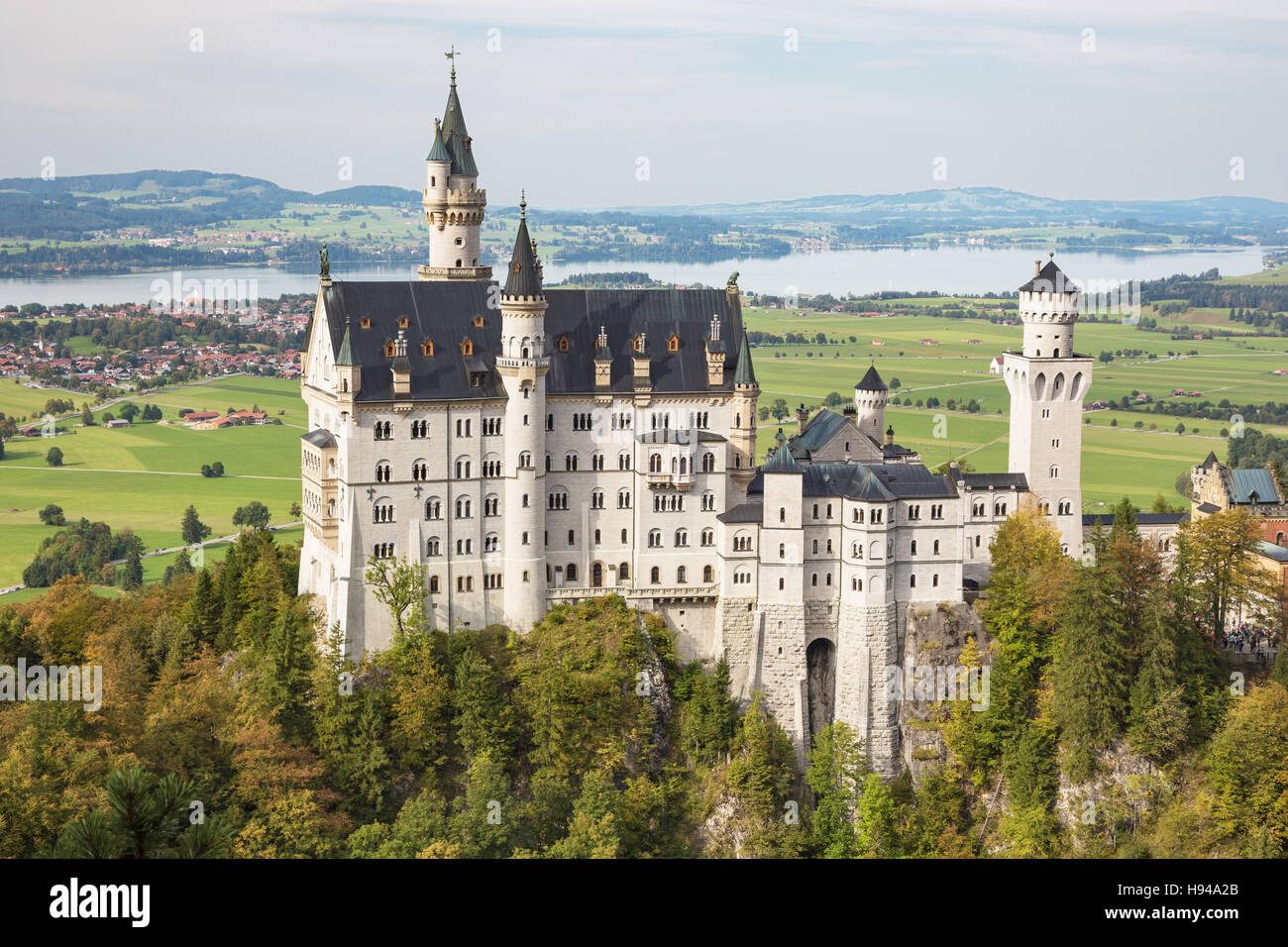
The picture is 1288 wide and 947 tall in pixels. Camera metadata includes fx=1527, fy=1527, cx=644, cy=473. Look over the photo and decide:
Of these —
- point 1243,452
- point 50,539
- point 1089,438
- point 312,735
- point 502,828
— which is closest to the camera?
point 502,828

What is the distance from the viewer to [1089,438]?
186375mm

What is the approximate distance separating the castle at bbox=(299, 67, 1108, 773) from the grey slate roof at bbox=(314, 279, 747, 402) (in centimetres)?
10

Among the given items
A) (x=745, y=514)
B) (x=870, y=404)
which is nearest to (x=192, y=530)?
(x=870, y=404)

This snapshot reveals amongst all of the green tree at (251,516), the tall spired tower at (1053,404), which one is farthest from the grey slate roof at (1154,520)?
the green tree at (251,516)

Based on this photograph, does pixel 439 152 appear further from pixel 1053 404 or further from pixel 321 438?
pixel 1053 404

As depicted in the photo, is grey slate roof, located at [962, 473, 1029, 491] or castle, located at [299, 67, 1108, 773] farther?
grey slate roof, located at [962, 473, 1029, 491]

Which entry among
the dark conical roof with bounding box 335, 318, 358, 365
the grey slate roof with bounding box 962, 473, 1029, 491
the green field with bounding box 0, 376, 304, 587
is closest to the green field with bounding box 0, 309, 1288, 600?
the green field with bounding box 0, 376, 304, 587

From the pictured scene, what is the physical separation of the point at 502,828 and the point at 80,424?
461 ft

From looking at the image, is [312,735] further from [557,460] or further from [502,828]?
[557,460]

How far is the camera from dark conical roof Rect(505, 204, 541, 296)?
70875 millimetres

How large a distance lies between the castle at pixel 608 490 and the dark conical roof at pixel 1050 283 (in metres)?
10.7

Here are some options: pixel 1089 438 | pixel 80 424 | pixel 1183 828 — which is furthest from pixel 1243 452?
pixel 80 424

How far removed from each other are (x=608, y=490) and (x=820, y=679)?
45.7 feet

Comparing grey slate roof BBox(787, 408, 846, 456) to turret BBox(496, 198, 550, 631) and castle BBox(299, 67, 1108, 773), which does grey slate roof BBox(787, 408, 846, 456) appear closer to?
castle BBox(299, 67, 1108, 773)
